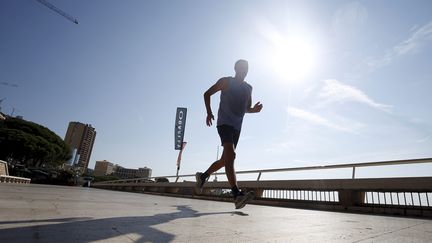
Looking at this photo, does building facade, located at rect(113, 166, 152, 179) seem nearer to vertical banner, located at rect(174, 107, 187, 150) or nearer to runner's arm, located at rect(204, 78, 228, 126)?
vertical banner, located at rect(174, 107, 187, 150)

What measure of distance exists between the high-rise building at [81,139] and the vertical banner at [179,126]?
5746 inches

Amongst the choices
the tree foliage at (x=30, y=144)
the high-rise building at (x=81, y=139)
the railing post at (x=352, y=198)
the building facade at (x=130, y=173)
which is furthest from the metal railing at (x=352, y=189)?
the building facade at (x=130, y=173)

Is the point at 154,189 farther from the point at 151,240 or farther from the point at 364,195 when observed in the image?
the point at 151,240

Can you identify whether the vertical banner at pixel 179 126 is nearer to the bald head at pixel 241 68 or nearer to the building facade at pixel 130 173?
the bald head at pixel 241 68

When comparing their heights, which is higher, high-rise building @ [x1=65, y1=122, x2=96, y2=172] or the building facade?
high-rise building @ [x1=65, y1=122, x2=96, y2=172]

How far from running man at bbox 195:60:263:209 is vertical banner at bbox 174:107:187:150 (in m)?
18.8

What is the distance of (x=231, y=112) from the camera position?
3730 mm

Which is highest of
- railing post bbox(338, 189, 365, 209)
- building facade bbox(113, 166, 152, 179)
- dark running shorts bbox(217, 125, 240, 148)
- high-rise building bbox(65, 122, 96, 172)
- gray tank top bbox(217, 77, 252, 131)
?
high-rise building bbox(65, 122, 96, 172)

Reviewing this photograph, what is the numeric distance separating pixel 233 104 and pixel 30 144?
6361 cm

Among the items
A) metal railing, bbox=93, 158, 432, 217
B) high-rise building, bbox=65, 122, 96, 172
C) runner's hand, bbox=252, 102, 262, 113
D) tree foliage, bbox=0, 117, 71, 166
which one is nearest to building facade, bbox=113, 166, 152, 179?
high-rise building, bbox=65, 122, 96, 172

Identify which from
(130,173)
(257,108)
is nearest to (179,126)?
(257,108)

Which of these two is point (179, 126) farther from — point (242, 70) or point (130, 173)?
point (130, 173)

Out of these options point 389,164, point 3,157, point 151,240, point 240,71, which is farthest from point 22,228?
point 3,157

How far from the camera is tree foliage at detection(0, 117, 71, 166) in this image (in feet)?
171
